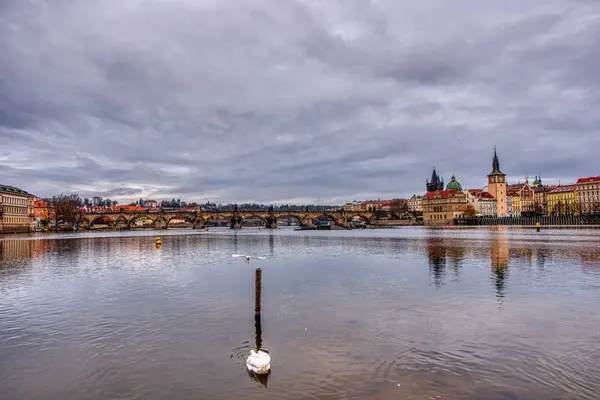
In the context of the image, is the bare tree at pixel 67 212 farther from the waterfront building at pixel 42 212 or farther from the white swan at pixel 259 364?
the white swan at pixel 259 364

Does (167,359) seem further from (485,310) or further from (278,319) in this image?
(485,310)

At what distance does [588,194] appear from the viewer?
631ft

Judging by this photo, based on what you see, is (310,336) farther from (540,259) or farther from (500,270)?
(540,259)

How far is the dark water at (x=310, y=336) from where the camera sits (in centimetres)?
1168

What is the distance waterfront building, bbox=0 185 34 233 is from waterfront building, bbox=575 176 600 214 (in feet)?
656

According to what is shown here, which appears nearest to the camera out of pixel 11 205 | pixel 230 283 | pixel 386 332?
pixel 386 332

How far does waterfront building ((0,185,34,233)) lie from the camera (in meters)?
128

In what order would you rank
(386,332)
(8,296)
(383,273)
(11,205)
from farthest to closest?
(11,205), (383,273), (8,296), (386,332)

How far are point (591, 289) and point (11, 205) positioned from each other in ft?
492

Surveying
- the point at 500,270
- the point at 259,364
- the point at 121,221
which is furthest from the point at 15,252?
the point at 121,221

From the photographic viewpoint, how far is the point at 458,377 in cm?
1205

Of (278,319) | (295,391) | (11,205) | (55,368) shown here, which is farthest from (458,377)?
(11,205)

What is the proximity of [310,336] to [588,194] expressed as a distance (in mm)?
212097

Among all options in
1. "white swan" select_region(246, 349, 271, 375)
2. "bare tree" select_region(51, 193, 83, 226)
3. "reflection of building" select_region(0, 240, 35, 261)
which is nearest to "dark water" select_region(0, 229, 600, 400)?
"white swan" select_region(246, 349, 271, 375)
